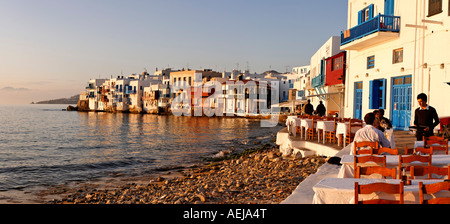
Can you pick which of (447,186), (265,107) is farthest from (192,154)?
(265,107)

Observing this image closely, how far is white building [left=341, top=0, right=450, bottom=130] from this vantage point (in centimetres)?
1347

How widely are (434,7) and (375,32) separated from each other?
9.75 feet

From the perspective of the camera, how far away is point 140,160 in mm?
23203

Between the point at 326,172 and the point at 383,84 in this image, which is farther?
the point at 383,84

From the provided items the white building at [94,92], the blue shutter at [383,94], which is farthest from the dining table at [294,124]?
the white building at [94,92]

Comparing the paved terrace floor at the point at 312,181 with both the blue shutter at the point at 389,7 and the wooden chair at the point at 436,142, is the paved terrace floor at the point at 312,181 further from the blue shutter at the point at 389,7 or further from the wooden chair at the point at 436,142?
the blue shutter at the point at 389,7

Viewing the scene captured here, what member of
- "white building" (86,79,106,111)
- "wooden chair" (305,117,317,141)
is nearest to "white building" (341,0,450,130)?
"wooden chair" (305,117,317,141)

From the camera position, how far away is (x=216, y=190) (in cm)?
1053

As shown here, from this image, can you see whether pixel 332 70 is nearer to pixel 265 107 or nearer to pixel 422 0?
pixel 422 0

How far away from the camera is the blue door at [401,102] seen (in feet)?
51.3

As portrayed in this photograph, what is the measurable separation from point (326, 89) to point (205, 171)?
60.1 feet

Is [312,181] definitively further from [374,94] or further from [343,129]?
[374,94]

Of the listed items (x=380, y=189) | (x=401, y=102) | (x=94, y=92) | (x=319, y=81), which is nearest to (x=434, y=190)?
(x=380, y=189)

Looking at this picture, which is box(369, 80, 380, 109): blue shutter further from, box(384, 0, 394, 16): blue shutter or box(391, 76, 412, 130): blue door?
box(384, 0, 394, 16): blue shutter
